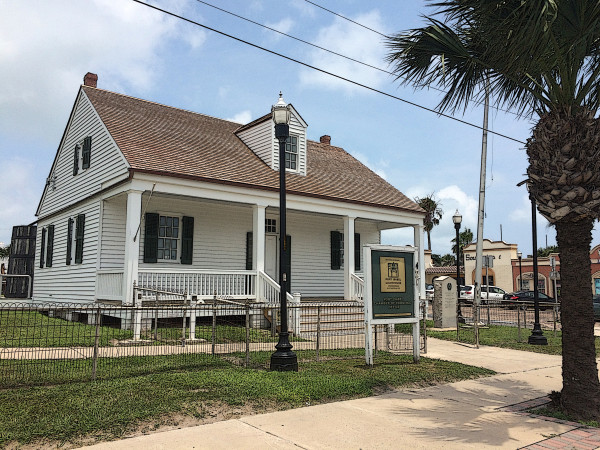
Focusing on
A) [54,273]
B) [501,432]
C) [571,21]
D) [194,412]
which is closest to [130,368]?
[194,412]

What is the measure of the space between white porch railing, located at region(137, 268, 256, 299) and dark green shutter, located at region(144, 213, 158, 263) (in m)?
1.09

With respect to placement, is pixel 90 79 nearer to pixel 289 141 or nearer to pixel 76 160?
pixel 76 160

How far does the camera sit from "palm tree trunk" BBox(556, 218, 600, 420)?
6.66 m

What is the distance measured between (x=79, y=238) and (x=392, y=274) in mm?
11513

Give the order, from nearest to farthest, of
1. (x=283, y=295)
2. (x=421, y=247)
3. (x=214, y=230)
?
1. (x=283, y=295)
2. (x=214, y=230)
3. (x=421, y=247)

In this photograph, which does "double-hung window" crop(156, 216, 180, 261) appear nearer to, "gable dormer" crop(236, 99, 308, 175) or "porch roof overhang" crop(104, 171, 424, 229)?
"porch roof overhang" crop(104, 171, 424, 229)

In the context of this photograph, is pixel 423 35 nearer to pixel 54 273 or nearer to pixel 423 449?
pixel 423 449

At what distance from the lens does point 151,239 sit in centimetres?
1598

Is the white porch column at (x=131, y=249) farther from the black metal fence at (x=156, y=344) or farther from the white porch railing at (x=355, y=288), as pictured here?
the white porch railing at (x=355, y=288)

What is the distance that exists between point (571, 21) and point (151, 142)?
1258 centimetres

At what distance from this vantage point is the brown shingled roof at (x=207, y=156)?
1522cm

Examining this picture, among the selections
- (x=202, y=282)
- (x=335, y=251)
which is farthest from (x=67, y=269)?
(x=335, y=251)

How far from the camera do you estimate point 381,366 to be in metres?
9.64

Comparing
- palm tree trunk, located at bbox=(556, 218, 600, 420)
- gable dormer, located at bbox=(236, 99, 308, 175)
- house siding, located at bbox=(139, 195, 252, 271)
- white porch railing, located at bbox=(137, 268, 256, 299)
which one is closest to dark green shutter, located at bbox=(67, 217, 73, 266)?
house siding, located at bbox=(139, 195, 252, 271)
